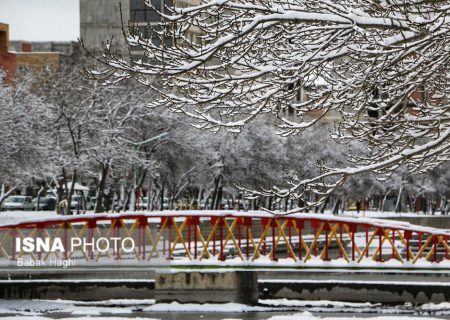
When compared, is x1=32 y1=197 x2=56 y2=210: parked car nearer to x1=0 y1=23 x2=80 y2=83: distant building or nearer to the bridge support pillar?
x1=0 y1=23 x2=80 y2=83: distant building

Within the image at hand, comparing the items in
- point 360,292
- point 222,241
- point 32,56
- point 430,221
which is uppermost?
point 32,56

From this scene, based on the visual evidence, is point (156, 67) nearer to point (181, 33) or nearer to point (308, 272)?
point (181, 33)

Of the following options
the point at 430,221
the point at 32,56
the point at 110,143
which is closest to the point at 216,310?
the point at 110,143

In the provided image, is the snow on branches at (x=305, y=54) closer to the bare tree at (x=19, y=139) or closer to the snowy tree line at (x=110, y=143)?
the snowy tree line at (x=110, y=143)

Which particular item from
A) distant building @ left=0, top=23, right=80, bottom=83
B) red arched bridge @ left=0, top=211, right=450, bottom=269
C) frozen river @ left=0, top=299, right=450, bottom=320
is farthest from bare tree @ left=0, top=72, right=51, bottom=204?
frozen river @ left=0, top=299, right=450, bottom=320

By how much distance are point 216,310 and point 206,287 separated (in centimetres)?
67

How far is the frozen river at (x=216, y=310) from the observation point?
27.4 m

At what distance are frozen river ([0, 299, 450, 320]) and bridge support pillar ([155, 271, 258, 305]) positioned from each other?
19cm

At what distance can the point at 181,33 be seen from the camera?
40.7 ft

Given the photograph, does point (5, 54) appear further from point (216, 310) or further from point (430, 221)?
point (216, 310)

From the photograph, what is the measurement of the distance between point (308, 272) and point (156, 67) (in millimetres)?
19357

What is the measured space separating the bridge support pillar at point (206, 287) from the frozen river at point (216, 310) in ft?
0.63

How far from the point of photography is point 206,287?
28.5 m

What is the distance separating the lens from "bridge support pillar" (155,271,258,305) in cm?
2845
